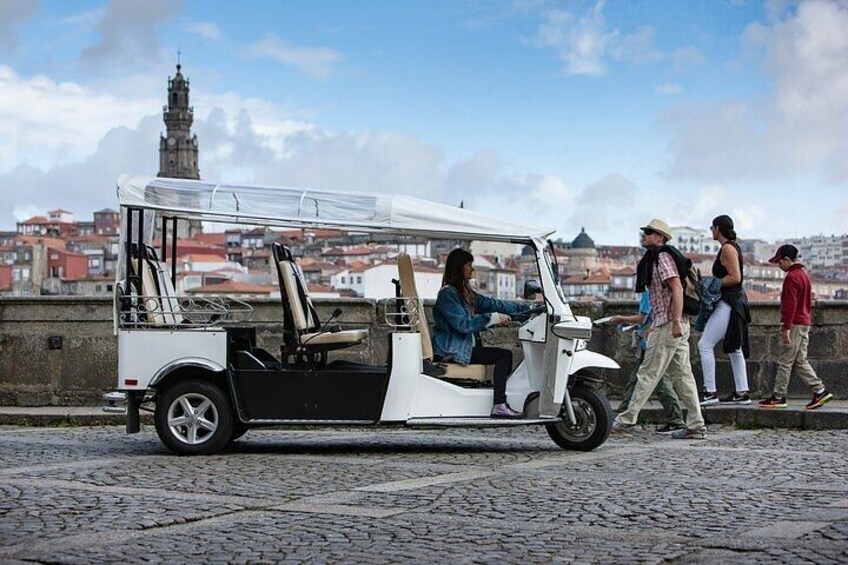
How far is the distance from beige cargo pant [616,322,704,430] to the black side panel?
235 centimetres

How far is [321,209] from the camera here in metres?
11.4

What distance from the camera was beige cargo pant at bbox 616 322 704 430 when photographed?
1266 centimetres

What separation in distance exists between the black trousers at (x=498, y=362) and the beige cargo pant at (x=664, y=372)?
144cm

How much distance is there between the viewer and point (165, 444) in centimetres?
1152

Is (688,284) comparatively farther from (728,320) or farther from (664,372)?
(728,320)

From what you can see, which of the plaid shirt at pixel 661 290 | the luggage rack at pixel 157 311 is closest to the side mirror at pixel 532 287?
the plaid shirt at pixel 661 290

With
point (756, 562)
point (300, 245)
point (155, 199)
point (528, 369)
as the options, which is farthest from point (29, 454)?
point (300, 245)

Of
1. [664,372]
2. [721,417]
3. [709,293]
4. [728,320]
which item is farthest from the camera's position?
[721,417]

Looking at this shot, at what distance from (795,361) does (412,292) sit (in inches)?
183

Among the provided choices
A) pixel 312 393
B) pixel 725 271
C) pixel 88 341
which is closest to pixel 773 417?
pixel 725 271

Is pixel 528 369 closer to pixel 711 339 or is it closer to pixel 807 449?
pixel 807 449

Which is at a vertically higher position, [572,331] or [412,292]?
[412,292]

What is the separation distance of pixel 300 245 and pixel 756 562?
591ft

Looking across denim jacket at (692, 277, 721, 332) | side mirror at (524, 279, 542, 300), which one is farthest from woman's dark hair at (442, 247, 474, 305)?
denim jacket at (692, 277, 721, 332)
